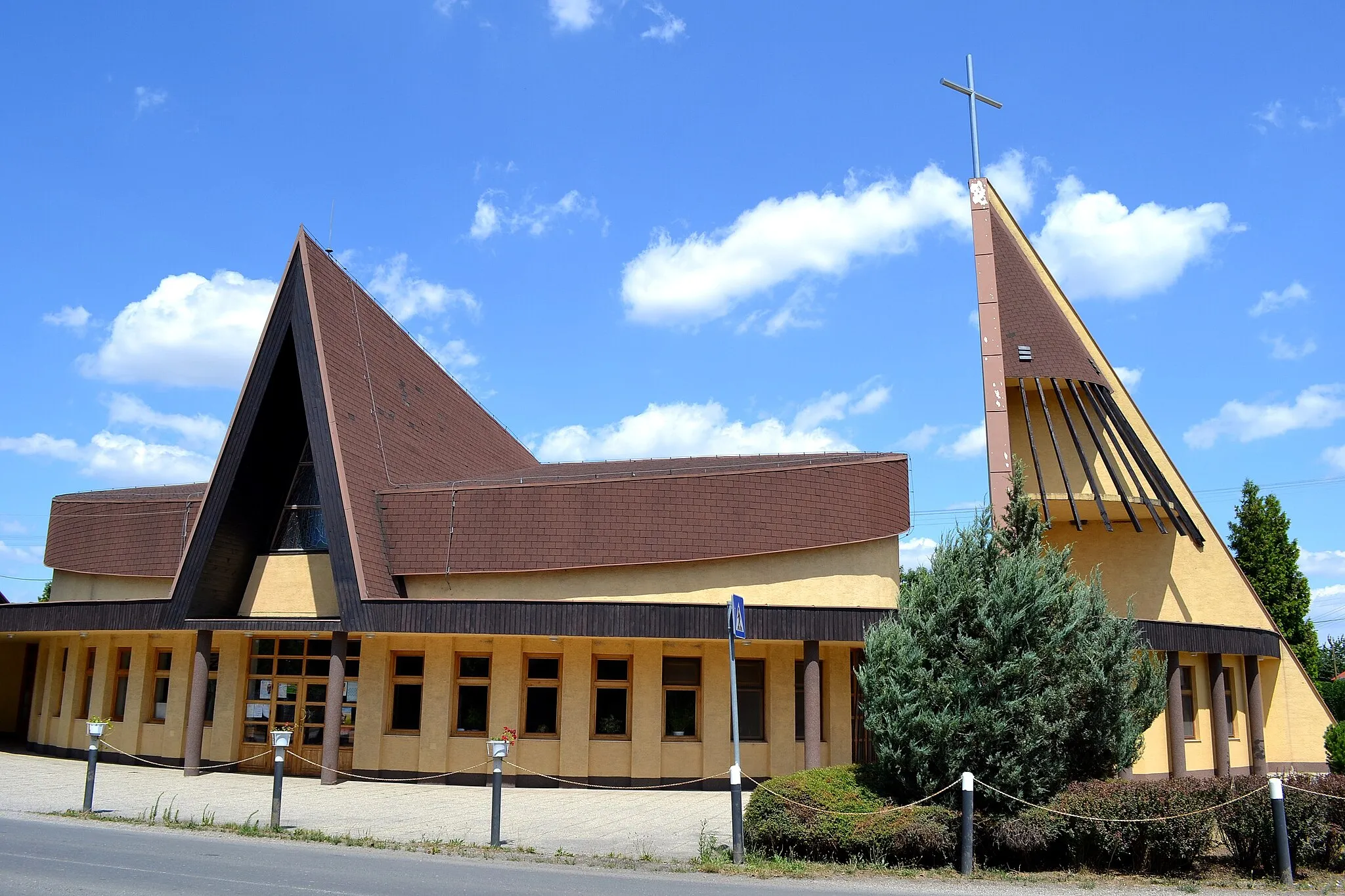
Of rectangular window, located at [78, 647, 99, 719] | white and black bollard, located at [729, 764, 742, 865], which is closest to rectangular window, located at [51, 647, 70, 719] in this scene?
rectangular window, located at [78, 647, 99, 719]

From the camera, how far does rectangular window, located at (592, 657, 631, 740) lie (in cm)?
2028

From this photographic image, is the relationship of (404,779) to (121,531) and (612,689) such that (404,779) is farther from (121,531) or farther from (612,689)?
(121,531)

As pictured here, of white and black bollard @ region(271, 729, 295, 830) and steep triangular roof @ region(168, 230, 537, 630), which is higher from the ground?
steep triangular roof @ region(168, 230, 537, 630)

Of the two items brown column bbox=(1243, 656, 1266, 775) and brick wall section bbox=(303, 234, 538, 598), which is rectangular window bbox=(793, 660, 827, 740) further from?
brown column bbox=(1243, 656, 1266, 775)

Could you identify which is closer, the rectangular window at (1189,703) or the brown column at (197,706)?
the brown column at (197,706)

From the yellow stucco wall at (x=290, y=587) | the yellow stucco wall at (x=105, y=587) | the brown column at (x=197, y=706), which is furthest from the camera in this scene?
the yellow stucco wall at (x=105, y=587)

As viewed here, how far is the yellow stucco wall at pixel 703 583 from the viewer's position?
20531mm

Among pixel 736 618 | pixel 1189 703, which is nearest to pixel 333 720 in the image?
pixel 736 618

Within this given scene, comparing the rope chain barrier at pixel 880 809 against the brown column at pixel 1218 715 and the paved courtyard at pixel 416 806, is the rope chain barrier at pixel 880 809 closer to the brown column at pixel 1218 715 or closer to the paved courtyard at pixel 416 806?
the paved courtyard at pixel 416 806

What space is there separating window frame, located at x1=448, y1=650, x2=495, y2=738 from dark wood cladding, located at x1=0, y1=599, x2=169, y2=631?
5.88 m

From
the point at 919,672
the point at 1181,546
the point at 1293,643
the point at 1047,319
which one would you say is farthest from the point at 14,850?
the point at 1293,643

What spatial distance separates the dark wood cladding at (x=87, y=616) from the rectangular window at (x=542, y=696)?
735cm

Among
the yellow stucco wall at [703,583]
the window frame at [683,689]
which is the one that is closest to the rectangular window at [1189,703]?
the yellow stucco wall at [703,583]

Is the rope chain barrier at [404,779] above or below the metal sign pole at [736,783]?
below
